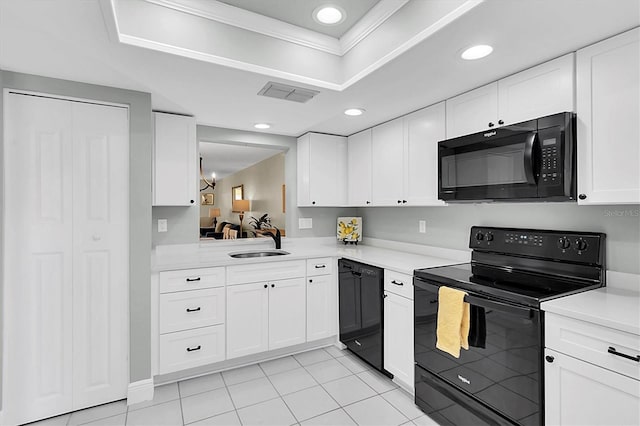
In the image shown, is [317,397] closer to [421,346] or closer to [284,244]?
[421,346]

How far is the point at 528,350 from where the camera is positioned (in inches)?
59.3

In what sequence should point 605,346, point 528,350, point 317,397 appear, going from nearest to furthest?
1. point 605,346
2. point 528,350
3. point 317,397

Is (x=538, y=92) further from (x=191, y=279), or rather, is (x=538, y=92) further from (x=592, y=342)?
(x=191, y=279)

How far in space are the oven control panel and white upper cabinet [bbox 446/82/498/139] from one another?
0.70 metres

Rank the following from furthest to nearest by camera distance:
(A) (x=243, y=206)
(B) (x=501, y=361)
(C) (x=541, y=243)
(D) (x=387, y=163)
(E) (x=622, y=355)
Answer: (A) (x=243, y=206), (D) (x=387, y=163), (C) (x=541, y=243), (B) (x=501, y=361), (E) (x=622, y=355)

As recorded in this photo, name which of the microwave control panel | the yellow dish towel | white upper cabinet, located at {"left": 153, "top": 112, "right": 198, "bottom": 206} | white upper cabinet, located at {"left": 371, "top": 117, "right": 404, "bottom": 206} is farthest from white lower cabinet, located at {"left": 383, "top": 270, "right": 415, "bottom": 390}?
white upper cabinet, located at {"left": 153, "top": 112, "right": 198, "bottom": 206}

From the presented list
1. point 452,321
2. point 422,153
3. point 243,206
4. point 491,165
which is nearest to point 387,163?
point 422,153

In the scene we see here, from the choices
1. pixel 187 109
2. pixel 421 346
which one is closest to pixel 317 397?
pixel 421 346

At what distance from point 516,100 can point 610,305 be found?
1155 millimetres

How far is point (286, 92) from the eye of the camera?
2.21 m

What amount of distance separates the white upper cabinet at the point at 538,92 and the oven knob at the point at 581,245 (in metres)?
0.70

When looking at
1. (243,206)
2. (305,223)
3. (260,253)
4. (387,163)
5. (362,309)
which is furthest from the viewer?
(243,206)

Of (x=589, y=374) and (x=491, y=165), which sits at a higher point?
(x=491, y=165)

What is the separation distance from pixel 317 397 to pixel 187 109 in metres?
2.37
